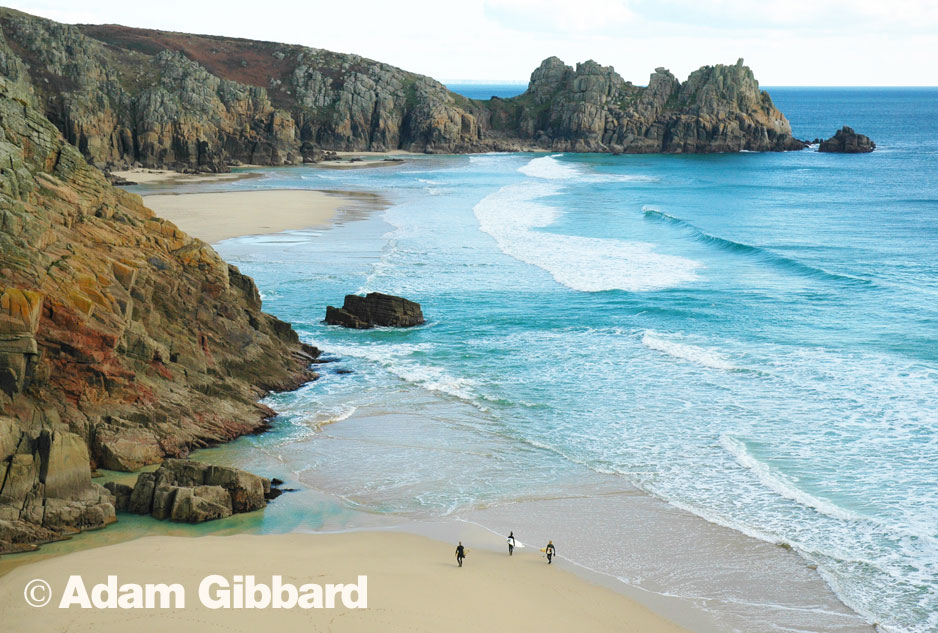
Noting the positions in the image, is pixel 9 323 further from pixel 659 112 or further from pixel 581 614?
pixel 659 112

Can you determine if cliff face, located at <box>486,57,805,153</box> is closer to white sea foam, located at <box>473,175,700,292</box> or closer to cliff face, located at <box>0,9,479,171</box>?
cliff face, located at <box>0,9,479,171</box>

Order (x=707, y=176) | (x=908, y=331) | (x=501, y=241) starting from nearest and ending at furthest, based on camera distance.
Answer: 1. (x=908, y=331)
2. (x=501, y=241)
3. (x=707, y=176)

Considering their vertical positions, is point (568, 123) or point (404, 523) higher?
point (568, 123)

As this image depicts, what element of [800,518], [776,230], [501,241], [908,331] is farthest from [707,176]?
[800,518]

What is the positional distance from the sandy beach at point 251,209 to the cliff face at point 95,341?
23156 millimetres

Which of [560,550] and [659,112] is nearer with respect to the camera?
[560,550]

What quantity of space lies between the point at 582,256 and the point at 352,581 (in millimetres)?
33400

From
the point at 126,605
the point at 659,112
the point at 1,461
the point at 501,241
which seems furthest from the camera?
the point at 659,112

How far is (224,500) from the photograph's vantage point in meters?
17.2

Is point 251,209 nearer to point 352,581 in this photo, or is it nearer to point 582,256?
point 582,256

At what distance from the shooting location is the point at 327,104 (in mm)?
125000

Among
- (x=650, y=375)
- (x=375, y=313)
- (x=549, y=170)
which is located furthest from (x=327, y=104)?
(x=650, y=375)

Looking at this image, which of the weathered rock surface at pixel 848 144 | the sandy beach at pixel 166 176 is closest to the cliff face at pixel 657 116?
the weathered rock surface at pixel 848 144

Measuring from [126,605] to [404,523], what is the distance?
5.57 m
